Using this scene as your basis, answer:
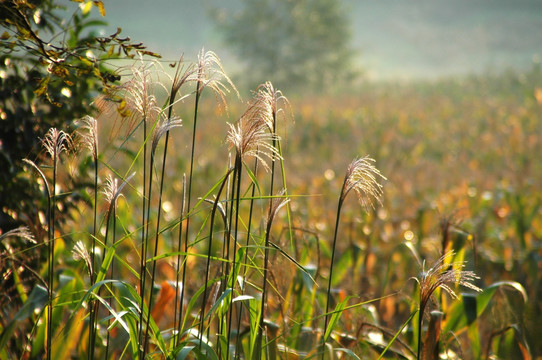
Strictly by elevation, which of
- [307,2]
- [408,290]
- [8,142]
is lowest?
[408,290]

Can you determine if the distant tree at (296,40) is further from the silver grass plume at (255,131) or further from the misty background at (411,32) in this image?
the silver grass plume at (255,131)

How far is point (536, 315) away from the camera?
3.49 m

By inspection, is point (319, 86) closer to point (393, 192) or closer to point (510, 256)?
point (393, 192)

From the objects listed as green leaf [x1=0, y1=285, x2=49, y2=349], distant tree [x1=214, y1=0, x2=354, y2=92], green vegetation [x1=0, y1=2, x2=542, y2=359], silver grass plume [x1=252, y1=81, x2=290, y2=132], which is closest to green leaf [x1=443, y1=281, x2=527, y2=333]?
green vegetation [x1=0, y1=2, x2=542, y2=359]

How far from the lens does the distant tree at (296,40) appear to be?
1128 inches

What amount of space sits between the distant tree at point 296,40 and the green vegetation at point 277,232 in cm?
1260

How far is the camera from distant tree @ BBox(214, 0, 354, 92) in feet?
94.0

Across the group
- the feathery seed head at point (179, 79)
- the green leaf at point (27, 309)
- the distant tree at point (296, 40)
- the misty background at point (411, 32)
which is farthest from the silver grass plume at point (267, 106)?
the misty background at point (411, 32)

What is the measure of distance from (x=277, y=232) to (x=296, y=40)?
82.4 feet

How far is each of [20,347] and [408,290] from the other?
Result: 3037 millimetres

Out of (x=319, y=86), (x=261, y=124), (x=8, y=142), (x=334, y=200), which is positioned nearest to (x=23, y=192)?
(x=8, y=142)

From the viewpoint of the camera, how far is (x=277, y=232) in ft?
16.5

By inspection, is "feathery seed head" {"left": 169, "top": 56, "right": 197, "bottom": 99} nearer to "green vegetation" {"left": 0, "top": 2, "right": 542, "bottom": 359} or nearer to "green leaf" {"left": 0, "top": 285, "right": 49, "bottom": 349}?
"green vegetation" {"left": 0, "top": 2, "right": 542, "bottom": 359}

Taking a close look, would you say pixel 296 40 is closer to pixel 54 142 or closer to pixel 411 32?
pixel 54 142
